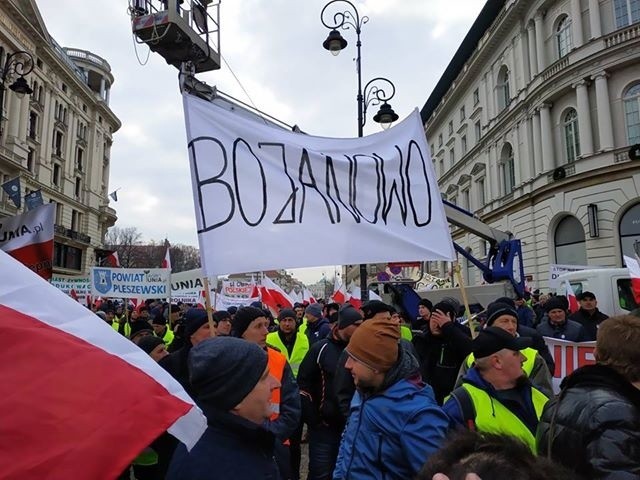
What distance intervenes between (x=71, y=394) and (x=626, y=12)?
27.4 m

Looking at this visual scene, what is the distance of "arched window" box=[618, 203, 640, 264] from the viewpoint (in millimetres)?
21219

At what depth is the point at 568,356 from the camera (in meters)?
5.23

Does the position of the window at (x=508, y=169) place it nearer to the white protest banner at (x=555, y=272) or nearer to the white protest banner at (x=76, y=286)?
the white protest banner at (x=555, y=272)

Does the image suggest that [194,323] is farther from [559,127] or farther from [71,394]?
[559,127]

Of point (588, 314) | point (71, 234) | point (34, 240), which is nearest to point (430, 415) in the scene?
point (34, 240)

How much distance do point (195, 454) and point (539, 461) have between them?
128cm

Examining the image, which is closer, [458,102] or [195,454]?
[195,454]

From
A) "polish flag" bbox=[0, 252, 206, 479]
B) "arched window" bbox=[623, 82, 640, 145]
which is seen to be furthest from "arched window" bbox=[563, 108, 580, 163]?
"polish flag" bbox=[0, 252, 206, 479]

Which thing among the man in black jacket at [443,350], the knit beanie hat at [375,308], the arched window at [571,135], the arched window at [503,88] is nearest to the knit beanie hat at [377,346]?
the knit beanie hat at [375,308]

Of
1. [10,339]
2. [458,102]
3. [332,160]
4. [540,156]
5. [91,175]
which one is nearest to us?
[10,339]

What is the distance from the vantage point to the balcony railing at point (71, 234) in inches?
1961

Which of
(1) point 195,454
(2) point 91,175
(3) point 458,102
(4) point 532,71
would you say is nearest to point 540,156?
(4) point 532,71

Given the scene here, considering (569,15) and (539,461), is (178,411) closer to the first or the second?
(539,461)

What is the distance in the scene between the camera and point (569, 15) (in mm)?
24766
